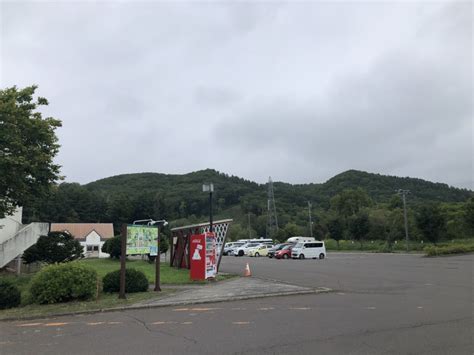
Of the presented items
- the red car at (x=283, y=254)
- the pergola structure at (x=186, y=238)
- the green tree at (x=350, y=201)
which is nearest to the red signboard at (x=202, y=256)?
the pergola structure at (x=186, y=238)

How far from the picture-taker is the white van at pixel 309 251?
44250mm

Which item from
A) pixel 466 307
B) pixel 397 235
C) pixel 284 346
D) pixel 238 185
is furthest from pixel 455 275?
pixel 238 185

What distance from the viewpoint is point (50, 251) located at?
24172 mm

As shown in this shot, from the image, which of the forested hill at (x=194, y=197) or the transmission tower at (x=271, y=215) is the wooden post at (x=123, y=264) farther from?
the transmission tower at (x=271, y=215)

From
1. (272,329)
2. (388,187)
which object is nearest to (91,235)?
(272,329)

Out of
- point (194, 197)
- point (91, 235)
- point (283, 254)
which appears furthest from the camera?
point (194, 197)

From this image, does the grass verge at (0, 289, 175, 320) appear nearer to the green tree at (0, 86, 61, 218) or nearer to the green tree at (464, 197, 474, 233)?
the green tree at (0, 86, 61, 218)

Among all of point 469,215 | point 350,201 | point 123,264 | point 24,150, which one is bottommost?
point 123,264

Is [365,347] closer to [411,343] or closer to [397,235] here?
[411,343]

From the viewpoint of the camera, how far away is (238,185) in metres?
125

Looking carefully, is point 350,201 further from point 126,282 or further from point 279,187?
point 126,282

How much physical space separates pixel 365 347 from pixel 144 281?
928cm

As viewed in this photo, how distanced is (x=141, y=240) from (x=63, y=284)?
10.5 feet

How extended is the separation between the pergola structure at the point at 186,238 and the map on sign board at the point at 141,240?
8015 mm
